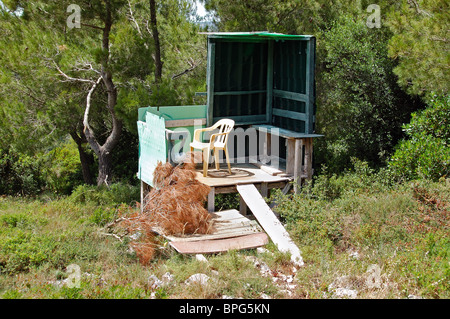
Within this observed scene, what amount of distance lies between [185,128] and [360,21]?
14.9 ft

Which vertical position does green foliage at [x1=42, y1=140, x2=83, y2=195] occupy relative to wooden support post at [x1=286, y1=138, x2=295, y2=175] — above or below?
below

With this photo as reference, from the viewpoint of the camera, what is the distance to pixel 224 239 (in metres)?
7.48

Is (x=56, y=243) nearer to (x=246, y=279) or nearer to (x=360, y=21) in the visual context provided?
(x=246, y=279)

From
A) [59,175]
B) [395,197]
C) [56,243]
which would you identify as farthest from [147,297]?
[59,175]

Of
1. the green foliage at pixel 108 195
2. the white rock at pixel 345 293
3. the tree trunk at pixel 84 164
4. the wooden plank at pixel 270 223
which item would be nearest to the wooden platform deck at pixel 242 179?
the wooden plank at pixel 270 223

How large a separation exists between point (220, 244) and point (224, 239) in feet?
0.62

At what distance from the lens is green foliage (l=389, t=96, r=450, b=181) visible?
8.74 metres

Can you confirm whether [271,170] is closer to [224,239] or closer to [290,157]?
[290,157]

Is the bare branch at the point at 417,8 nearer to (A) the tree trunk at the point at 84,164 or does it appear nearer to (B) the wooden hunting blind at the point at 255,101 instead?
(B) the wooden hunting blind at the point at 255,101

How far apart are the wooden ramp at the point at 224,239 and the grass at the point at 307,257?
0.14m

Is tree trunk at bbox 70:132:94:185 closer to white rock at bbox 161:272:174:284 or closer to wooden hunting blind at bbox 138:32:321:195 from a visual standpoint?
wooden hunting blind at bbox 138:32:321:195

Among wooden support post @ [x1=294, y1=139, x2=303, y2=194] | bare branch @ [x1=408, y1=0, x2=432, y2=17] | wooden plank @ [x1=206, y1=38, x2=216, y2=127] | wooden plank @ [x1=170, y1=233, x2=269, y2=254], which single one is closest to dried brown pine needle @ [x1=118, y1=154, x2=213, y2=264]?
wooden plank @ [x1=170, y1=233, x2=269, y2=254]

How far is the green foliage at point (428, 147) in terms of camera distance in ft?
28.7

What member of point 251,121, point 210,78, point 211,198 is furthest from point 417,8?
point 211,198
